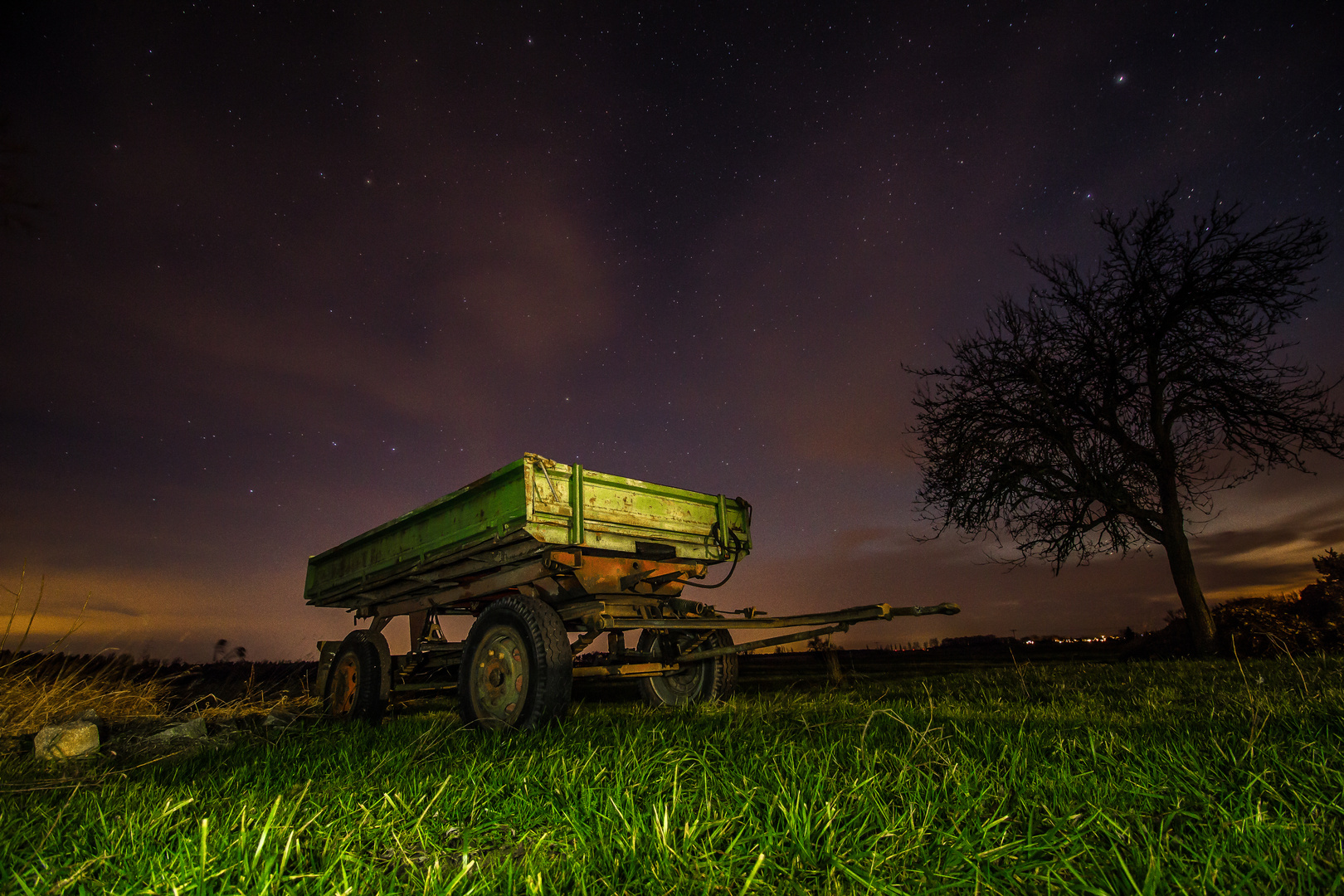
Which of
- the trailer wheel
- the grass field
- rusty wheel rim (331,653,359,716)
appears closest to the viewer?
the grass field

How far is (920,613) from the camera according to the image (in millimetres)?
3373

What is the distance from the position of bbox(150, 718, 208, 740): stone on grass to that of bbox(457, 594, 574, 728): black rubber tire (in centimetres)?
197

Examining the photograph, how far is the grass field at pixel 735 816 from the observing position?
5.42 ft

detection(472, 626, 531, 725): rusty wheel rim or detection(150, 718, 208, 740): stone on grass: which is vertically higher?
detection(472, 626, 531, 725): rusty wheel rim

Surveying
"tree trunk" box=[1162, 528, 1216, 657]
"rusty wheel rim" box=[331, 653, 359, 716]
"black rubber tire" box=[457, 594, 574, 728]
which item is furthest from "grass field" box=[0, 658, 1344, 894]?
"tree trunk" box=[1162, 528, 1216, 657]

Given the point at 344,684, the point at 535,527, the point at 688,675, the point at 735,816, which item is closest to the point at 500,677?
the point at 535,527

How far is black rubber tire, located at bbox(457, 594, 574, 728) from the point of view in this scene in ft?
15.0

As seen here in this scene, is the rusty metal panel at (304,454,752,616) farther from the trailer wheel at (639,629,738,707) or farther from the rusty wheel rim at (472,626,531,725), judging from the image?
the trailer wheel at (639,629,738,707)

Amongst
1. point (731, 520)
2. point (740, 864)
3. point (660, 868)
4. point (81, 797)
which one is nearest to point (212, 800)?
point (81, 797)

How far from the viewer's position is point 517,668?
4879mm

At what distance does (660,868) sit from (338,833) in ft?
3.88

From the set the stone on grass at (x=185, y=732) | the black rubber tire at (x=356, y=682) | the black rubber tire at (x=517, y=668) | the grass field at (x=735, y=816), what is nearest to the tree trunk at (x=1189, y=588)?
the grass field at (x=735, y=816)

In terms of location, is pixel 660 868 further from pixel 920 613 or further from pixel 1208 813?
pixel 920 613

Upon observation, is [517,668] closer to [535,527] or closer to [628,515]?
[535,527]
